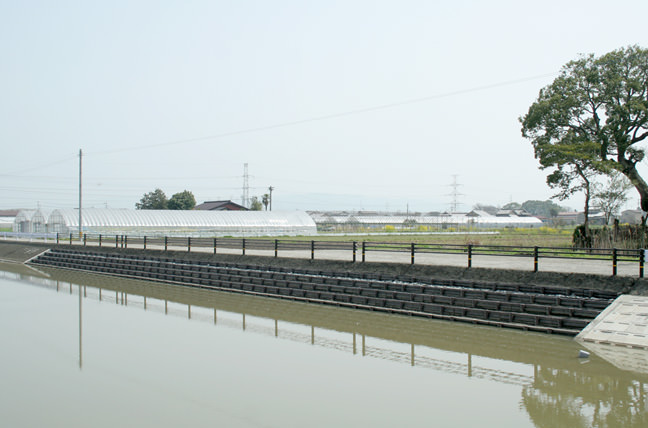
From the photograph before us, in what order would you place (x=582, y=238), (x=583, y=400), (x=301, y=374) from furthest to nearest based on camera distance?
(x=582, y=238) < (x=301, y=374) < (x=583, y=400)

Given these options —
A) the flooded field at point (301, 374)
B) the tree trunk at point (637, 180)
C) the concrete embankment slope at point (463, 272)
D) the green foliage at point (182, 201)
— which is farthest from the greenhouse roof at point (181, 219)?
the tree trunk at point (637, 180)

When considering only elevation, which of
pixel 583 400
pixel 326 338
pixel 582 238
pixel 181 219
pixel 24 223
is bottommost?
pixel 326 338

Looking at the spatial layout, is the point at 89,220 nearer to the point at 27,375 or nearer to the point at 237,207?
the point at 237,207

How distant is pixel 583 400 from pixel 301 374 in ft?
17.7

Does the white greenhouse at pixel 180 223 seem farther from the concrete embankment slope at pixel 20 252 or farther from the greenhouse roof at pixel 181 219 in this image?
the concrete embankment slope at pixel 20 252

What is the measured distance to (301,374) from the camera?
11711mm

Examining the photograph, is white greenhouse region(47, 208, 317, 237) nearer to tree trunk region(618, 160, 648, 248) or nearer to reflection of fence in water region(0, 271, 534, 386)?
reflection of fence in water region(0, 271, 534, 386)

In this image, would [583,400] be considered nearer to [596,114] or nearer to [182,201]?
[596,114]

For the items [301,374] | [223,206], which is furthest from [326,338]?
[223,206]

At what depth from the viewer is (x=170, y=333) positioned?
15938 millimetres

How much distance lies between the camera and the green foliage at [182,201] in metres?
100

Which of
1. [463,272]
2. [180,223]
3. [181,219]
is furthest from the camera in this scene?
[181,219]

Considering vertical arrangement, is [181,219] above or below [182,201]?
below

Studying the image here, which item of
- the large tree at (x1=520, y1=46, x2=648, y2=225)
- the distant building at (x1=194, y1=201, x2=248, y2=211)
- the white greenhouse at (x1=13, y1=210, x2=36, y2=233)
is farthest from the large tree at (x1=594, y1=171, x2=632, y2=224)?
the distant building at (x1=194, y1=201, x2=248, y2=211)
